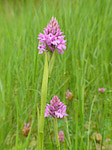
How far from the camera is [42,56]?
1468 millimetres

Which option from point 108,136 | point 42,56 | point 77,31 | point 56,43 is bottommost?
point 108,136

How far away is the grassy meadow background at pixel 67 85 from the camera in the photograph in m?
1.23

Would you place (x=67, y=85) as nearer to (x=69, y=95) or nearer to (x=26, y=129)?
(x=69, y=95)

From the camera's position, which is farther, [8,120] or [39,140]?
[8,120]

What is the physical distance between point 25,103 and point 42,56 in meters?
0.35

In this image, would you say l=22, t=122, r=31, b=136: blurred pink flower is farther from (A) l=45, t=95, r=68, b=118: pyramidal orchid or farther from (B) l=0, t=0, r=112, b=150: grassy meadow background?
(A) l=45, t=95, r=68, b=118: pyramidal orchid

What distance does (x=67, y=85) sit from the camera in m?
1.45

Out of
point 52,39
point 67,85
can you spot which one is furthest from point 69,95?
point 52,39

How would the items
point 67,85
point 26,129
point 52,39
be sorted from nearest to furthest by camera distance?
point 52,39 → point 26,129 → point 67,85

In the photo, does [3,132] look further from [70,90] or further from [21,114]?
[70,90]

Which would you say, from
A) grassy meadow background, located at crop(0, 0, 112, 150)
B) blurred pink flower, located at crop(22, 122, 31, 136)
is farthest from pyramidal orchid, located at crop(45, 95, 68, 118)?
blurred pink flower, located at crop(22, 122, 31, 136)

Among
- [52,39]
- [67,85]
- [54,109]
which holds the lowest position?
[54,109]

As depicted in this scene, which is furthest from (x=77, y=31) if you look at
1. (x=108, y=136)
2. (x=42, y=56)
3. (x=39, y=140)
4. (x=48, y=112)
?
(x=39, y=140)

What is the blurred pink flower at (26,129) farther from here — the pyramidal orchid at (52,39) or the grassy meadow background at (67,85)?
the pyramidal orchid at (52,39)
